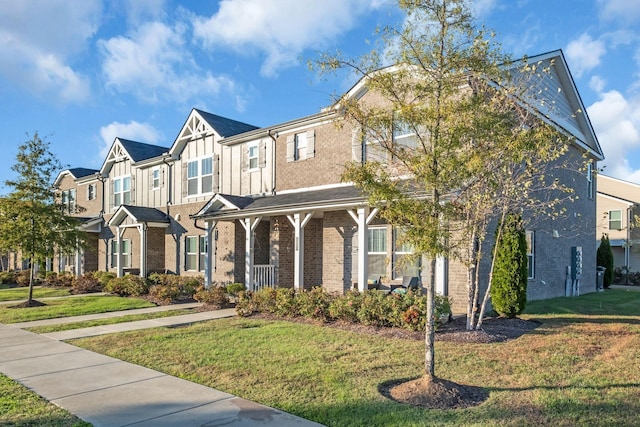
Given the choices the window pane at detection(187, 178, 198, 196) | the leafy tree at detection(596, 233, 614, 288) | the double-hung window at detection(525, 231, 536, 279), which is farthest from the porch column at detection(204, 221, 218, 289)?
the leafy tree at detection(596, 233, 614, 288)

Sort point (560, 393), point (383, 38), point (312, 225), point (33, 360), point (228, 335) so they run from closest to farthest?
1. point (560, 393)
2. point (383, 38)
3. point (33, 360)
4. point (228, 335)
5. point (312, 225)

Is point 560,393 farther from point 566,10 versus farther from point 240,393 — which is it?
point 566,10

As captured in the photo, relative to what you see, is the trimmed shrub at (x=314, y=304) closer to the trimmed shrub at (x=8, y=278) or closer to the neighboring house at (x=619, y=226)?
the trimmed shrub at (x=8, y=278)

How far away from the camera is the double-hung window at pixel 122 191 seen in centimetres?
2619

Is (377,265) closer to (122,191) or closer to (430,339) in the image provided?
(430,339)

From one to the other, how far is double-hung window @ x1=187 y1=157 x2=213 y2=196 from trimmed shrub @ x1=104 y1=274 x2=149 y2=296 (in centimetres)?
469

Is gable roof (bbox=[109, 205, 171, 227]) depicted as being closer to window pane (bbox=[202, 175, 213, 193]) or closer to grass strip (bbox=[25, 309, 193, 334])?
window pane (bbox=[202, 175, 213, 193])

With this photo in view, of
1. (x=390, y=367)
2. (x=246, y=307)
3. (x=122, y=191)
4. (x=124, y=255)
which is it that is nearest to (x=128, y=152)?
(x=122, y=191)

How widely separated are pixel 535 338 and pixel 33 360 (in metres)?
9.41

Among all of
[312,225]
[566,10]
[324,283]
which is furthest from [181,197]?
[566,10]

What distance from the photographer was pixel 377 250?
50.2ft

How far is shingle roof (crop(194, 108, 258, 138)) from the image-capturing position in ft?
68.9

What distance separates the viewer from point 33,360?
8625 millimetres

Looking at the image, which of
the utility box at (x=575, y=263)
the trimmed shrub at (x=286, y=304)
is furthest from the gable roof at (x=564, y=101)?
the trimmed shrub at (x=286, y=304)
